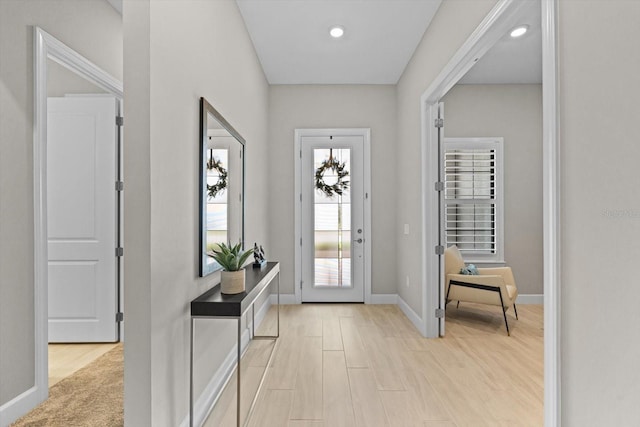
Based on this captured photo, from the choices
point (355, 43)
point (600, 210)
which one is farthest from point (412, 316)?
point (355, 43)

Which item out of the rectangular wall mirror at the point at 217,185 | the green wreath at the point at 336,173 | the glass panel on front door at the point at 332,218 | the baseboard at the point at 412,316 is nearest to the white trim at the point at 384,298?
the baseboard at the point at 412,316

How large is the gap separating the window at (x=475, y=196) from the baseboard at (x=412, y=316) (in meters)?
1.16

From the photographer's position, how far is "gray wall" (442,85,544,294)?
4.78m

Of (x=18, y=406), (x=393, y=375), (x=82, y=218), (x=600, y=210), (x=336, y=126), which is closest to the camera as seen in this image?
(x=600, y=210)

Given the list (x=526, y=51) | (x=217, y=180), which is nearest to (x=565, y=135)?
(x=217, y=180)

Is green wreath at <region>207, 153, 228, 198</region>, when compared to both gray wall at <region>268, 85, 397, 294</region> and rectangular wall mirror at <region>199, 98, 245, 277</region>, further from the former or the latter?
gray wall at <region>268, 85, 397, 294</region>

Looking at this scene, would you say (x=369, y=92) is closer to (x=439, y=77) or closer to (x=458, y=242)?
(x=439, y=77)

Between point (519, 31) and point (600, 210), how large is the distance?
2.86 metres

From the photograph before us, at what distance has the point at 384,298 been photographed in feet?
15.7

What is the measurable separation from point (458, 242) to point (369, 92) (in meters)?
2.41

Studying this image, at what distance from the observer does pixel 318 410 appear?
7.06 ft

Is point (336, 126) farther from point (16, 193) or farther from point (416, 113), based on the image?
point (16, 193)

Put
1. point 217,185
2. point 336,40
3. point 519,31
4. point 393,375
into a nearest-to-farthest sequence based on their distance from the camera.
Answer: point 217,185 → point 393,375 → point 519,31 → point 336,40

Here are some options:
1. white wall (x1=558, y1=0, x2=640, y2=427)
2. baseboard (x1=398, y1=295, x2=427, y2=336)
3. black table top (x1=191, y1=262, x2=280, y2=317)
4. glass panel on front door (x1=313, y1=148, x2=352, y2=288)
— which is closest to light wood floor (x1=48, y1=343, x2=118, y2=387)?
black table top (x1=191, y1=262, x2=280, y2=317)
